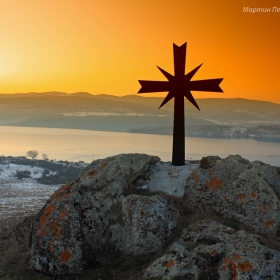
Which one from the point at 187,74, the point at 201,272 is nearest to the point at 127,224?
the point at 201,272

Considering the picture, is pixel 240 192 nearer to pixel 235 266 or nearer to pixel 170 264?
pixel 235 266

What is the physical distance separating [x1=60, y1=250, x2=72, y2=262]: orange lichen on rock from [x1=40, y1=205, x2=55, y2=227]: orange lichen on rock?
104 cm

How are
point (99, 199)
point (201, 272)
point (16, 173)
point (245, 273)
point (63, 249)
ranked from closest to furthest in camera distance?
1. point (245, 273)
2. point (201, 272)
3. point (63, 249)
4. point (99, 199)
5. point (16, 173)

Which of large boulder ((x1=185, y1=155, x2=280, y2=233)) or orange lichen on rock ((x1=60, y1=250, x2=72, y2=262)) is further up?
large boulder ((x1=185, y1=155, x2=280, y2=233))

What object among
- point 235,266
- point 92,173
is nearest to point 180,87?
point 92,173

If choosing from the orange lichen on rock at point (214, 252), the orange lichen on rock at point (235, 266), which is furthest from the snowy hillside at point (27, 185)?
the orange lichen on rock at point (235, 266)

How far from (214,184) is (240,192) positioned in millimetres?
845

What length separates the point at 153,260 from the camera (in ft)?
26.3

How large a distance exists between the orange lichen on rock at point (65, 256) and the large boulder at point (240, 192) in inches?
147

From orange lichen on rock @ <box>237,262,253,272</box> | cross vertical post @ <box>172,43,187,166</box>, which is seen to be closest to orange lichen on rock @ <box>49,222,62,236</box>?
orange lichen on rock @ <box>237,262,253,272</box>

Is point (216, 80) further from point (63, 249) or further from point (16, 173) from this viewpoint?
point (16, 173)

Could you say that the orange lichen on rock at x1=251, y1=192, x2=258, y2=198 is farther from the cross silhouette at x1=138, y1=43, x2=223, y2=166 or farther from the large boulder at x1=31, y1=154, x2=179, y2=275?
the cross silhouette at x1=138, y1=43, x2=223, y2=166

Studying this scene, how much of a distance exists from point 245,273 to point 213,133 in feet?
496

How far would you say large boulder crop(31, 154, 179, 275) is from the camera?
855cm
